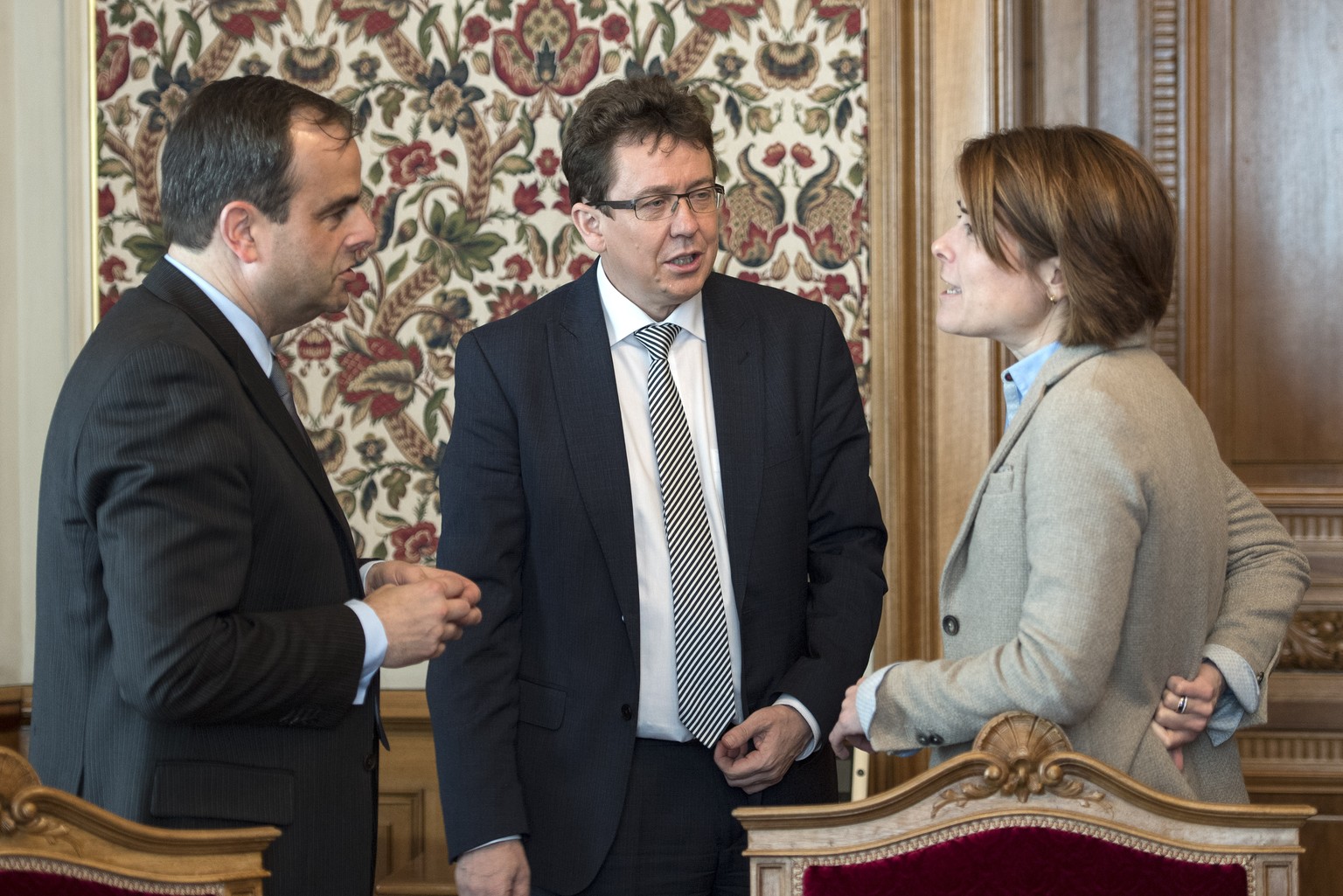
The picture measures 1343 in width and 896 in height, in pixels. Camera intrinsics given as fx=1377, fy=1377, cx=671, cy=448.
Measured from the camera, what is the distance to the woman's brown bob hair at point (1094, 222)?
1.59 meters

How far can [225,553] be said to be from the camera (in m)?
1.52

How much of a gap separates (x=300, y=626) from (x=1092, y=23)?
2.17m

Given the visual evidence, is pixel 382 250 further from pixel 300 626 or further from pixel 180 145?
pixel 300 626

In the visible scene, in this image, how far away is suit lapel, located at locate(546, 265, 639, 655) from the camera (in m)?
1.97

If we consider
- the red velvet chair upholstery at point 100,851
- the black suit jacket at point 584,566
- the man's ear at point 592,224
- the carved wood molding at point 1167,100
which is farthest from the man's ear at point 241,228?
the carved wood molding at point 1167,100

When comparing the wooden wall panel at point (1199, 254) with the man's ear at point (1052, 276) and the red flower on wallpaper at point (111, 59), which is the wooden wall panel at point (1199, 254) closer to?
the man's ear at point (1052, 276)

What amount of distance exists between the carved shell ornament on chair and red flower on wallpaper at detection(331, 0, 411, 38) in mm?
2214

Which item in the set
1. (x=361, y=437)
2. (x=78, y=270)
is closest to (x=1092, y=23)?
(x=361, y=437)

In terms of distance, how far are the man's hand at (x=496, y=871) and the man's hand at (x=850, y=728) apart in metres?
0.49

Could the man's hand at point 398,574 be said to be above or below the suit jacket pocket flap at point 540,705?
above

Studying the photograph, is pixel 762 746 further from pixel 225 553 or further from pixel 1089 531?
pixel 225 553

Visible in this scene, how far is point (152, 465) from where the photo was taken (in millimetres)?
1479

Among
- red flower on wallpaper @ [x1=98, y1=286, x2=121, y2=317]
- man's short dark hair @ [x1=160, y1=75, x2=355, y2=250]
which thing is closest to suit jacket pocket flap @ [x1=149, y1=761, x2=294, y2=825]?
man's short dark hair @ [x1=160, y1=75, x2=355, y2=250]

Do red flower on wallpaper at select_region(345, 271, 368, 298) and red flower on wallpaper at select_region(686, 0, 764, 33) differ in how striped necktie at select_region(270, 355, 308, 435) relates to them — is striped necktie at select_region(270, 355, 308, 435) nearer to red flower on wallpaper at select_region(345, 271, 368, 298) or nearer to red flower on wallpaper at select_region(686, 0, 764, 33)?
red flower on wallpaper at select_region(345, 271, 368, 298)
